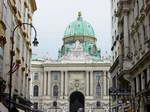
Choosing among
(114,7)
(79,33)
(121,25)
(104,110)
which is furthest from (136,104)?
(79,33)

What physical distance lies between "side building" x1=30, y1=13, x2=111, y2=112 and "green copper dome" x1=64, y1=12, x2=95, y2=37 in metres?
8.41

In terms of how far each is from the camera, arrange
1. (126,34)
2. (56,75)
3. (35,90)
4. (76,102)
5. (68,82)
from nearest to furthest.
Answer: (126,34) → (68,82) → (56,75) → (35,90) → (76,102)

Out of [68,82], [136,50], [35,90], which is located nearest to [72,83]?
[68,82]

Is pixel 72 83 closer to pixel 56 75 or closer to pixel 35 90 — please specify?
pixel 56 75

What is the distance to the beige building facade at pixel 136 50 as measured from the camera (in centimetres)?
3038

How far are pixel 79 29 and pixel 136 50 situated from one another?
89536 millimetres

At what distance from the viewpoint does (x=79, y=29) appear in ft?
407

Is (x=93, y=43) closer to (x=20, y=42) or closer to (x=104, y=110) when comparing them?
(x=104, y=110)

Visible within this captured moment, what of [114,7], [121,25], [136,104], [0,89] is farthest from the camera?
[114,7]

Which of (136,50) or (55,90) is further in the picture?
(55,90)

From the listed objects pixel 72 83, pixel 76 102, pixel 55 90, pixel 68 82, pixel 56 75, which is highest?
pixel 56 75

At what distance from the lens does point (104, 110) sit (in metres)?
110

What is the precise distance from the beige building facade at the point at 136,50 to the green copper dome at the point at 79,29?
79.9 m

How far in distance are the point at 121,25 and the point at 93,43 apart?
82.4 meters
